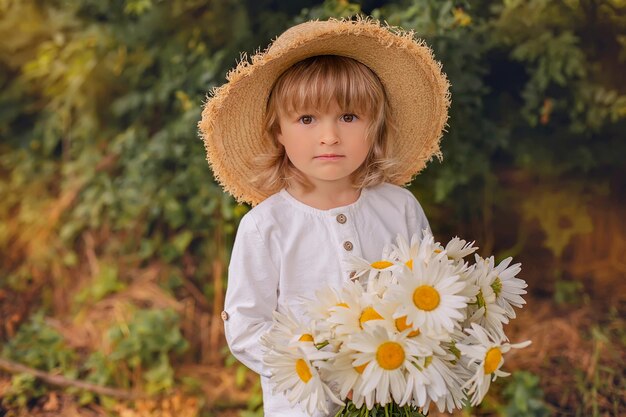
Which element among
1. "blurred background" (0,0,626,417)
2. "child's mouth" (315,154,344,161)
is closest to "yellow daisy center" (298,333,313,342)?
"child's mouth" (315,154,344,161)

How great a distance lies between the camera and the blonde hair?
202cm

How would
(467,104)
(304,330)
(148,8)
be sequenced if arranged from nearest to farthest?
(304,330) < (467,104) < (148,8)

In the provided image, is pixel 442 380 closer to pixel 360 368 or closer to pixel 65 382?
pixel 360 368

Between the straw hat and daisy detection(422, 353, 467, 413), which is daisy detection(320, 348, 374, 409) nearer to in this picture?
daisy detection(422, 353, 467, 413)

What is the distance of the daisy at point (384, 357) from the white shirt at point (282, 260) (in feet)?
1.12

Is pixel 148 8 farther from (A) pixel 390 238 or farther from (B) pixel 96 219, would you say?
(A) pixel 390 238

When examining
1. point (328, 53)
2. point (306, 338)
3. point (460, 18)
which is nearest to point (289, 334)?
point (306, 338)

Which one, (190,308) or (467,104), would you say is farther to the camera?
(190,308)

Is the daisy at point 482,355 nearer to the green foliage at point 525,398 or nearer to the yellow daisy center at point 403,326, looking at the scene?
the yellow daisy center at point 403,326

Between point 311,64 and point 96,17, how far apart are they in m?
2.13

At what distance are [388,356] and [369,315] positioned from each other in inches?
3.8

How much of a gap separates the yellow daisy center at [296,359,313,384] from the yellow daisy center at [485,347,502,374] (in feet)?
1.23

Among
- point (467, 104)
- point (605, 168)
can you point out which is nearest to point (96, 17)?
point (467, 104)

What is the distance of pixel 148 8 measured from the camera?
3555mm
